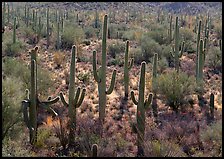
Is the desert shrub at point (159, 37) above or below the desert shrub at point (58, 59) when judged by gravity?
above

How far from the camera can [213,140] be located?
39.7 ft

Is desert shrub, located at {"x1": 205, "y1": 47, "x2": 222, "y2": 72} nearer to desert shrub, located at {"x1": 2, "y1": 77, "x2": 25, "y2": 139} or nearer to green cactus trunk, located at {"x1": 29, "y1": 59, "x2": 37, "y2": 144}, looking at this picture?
green cactus trunk, located at {"x1": 29, "y1": 59, "x2": 37, "y2": 144}

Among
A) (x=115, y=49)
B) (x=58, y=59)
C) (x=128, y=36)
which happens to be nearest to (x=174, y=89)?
(x=58, y=59)

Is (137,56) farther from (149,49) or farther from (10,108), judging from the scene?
(10,108)

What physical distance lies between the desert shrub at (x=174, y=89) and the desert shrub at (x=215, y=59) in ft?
27.7

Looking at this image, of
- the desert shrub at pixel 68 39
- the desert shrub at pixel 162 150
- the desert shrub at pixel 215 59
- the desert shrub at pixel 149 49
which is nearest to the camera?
the desert shrub at pixel 162 150

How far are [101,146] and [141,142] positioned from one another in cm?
161

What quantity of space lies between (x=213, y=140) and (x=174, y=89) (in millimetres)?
5118

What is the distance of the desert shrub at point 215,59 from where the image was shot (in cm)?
2591

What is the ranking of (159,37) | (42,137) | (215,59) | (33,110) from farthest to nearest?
(159,37) → (215,59) → (42,137) → (33,110)

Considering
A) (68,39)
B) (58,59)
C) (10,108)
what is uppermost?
(68,39)

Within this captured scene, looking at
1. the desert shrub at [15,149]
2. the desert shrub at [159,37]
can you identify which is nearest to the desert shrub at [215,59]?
the desert shrub at [159,37]

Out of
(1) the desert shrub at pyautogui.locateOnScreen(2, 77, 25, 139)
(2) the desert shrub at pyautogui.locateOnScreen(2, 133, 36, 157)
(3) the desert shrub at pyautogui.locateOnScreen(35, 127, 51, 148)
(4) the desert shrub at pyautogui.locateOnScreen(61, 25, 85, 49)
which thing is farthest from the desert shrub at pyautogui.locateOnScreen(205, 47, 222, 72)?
(2) the desert shrub at pyautogui.locateOnScreen(2, 133, 36, 157)

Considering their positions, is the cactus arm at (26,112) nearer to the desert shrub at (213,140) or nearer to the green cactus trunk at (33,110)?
the green cactus trunk at (33,110)
